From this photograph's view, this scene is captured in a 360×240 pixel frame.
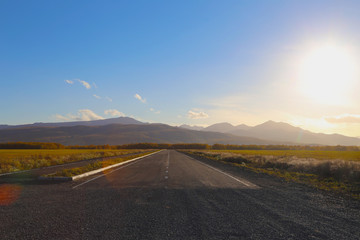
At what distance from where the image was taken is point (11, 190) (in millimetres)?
9797

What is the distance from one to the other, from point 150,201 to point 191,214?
2106mm

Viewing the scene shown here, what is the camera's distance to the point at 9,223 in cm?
551

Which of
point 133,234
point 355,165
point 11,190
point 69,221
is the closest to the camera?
point 133,234

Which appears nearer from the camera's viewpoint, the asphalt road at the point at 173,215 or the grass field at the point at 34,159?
the asphalt road at the point at 173,215

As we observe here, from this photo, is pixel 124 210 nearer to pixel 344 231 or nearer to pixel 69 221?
pixel 69 221

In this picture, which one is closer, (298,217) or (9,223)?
(9,223)

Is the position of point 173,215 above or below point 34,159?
above

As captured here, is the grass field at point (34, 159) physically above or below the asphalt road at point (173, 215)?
below

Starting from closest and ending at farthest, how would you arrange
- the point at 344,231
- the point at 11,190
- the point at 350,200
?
1. the point at 344,231
2. the point at 350,200
3. the point at 11,190

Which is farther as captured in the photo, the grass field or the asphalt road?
the grass field

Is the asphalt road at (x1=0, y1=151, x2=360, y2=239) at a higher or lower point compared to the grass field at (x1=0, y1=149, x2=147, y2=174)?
higher

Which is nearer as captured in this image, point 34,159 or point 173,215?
point 173,215

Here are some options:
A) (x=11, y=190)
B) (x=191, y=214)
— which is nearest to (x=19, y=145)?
(x=11, y=190)

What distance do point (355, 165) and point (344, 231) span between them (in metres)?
15.9
